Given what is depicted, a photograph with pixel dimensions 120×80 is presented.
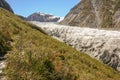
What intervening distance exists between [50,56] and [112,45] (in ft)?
172

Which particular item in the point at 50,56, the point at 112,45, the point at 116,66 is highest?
the point at 50,56

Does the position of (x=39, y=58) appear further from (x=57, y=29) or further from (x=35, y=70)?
(x=57, y=29)

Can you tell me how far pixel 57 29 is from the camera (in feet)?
255

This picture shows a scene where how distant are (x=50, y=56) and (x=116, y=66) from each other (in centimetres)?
5175

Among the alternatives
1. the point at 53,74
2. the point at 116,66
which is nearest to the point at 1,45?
the point at 53,74

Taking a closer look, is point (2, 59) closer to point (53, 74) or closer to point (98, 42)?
point (53, 74)

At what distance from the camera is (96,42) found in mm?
68250

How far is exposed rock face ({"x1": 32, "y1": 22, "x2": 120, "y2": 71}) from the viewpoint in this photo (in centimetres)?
6656

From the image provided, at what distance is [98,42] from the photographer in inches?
2694

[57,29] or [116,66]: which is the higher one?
[57,29]

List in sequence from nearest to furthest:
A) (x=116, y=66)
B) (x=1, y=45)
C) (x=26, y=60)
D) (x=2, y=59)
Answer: (x=26, y=60), (x=2, y=59), (x=1, y=45), (x=116, y=66)

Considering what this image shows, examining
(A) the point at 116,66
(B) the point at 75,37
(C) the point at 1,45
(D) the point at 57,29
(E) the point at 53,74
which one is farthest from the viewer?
(D) the point at 57,29

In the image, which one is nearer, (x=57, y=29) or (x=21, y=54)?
(x=21, y=54)

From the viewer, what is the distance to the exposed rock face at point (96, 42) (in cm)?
6656
